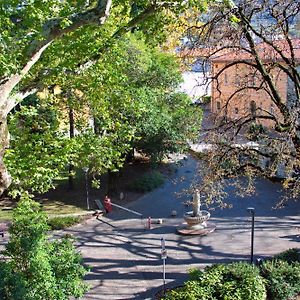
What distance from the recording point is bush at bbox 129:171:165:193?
88.7 ft

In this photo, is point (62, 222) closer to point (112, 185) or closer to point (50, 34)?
point (112, 185)

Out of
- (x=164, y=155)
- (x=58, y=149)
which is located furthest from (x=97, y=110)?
(x=164, y=155)

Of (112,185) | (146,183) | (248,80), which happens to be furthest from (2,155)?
(146,183)

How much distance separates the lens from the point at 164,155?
27.0m

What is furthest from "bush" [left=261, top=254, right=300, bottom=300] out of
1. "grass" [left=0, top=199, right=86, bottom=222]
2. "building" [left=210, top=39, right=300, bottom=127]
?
"grass" [left=0, top=199, right=86, bottom=222]

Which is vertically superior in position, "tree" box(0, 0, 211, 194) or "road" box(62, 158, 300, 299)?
"tree" box(0, 0, 211, 194)

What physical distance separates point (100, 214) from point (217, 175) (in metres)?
11.0

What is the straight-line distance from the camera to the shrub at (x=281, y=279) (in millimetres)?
12414

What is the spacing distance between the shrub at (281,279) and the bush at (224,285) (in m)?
0.33

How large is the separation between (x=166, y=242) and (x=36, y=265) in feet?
33.1

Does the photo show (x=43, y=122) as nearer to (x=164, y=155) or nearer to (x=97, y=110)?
(x=97, y=110)

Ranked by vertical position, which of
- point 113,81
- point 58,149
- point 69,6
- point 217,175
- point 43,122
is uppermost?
point 69,6

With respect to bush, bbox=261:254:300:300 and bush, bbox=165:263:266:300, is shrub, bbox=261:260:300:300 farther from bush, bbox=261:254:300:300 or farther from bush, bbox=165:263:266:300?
bush, bbox=165:263:266:300

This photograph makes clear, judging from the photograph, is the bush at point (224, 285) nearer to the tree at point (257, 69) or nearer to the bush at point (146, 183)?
the tree at point (257, 69)
